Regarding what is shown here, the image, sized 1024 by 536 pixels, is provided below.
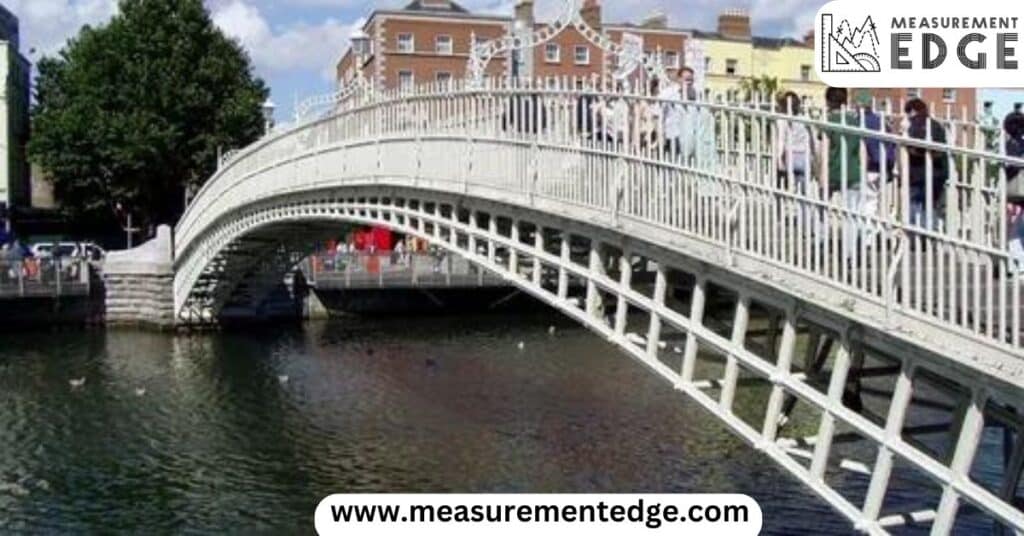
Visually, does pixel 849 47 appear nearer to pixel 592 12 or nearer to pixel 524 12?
pixel 524 12

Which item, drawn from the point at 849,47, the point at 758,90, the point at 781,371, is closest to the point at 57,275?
the point at 758,90

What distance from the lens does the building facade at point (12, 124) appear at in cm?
5984

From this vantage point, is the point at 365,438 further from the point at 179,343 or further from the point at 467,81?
the point at 179,343

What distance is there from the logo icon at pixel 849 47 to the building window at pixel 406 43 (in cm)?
5452

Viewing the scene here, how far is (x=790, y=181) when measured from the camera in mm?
10633

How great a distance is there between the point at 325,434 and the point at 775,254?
1339 centimetres

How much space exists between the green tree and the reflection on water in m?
18.0

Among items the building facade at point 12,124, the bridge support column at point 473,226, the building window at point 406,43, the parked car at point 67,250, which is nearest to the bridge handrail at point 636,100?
the bridge support column at point 473,226

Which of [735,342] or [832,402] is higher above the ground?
[735,342]

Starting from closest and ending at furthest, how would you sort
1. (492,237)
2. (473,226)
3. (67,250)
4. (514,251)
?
(514,251) → (492,237) → (473,226) → (67,250)

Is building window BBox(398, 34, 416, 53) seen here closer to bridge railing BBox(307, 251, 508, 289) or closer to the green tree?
the green tree

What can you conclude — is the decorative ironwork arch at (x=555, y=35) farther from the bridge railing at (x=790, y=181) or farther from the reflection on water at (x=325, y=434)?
the reflection on water at (x=325, y=434)

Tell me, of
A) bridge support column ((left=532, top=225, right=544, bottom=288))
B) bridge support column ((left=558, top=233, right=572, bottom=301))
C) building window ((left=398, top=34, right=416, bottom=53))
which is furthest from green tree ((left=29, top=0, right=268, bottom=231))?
bridge support column ((left=558, top=233, right=572, bottom=301))

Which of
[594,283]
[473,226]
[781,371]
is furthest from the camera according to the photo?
[473,226]
